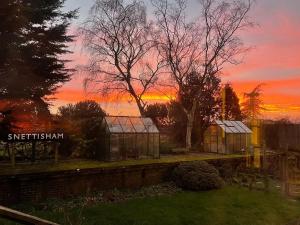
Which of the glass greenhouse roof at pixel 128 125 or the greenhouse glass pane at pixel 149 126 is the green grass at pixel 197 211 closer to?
the glass greenhouse roof at pixel 128 125

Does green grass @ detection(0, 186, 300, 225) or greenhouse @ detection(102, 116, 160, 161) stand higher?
greenhouse @ detection(102, 116, 160, 161)

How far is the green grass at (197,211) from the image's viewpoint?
12.0 meters

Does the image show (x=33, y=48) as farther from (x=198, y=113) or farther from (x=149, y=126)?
(x=198, y=113)

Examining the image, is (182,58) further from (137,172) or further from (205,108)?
(137,172)

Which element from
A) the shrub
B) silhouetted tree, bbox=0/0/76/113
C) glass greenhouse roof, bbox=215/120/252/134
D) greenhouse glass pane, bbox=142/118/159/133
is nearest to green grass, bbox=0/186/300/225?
the shrub

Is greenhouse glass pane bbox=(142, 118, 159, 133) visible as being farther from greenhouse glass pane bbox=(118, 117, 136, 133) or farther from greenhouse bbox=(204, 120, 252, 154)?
greenhouse bbox=(204, 120, 252, 154)

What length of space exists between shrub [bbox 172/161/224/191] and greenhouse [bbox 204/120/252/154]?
8193 millimetres

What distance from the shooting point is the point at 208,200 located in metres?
15.1

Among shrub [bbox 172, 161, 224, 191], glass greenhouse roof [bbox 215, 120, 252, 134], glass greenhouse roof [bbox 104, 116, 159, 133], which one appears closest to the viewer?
shrub [bbox 172, 161, 224, 191]

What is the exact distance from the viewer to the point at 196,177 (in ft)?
55.8

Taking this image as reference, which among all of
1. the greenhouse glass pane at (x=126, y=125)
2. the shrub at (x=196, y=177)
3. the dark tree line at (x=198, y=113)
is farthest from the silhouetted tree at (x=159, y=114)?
the shrub at (x=196, y=177)

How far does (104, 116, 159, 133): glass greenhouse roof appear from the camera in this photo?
19734mm

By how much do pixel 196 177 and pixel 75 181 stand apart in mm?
5514

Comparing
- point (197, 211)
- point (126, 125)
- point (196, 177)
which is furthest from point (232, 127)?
point (197, 211)
